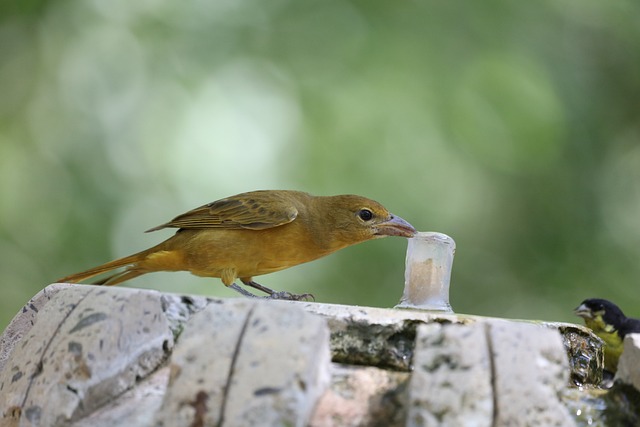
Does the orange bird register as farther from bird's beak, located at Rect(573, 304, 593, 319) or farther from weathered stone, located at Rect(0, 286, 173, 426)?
weathered stone, located at Rect(0, 286, 173, 426)

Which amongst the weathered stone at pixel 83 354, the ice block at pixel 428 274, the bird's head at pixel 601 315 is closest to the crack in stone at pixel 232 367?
the weathered stone at pixel 83 354

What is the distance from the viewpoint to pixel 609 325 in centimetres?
478

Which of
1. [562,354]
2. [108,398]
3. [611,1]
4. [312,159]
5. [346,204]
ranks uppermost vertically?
[611,1]

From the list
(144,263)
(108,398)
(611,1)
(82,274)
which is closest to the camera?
(108,398)

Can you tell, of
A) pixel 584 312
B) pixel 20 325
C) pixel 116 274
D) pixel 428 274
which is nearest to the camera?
pixel 20 325

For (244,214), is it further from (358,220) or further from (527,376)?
(527,376)

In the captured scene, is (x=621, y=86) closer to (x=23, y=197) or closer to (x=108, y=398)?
(x=23, y=197)

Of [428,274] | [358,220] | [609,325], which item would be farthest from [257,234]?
[428,274]

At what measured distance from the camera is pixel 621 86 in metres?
7.45

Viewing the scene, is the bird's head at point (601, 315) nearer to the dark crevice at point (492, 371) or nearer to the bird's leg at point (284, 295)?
the bird's leg at point (284, 295)

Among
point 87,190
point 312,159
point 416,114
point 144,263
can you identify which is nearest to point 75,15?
point 87,190

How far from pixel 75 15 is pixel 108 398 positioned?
5.74m

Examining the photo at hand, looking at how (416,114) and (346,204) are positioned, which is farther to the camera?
(416,114)

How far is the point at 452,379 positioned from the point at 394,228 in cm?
301
